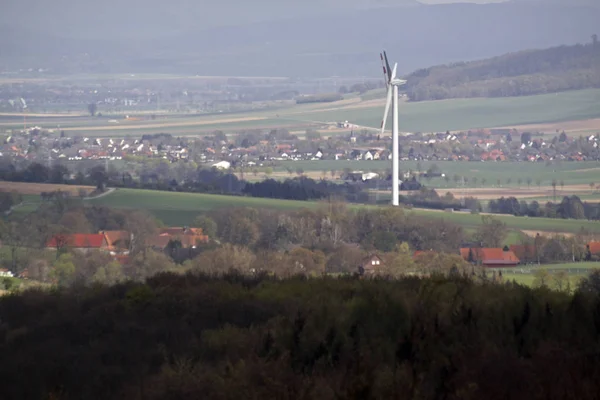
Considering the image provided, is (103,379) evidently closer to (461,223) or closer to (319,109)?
(461,223)

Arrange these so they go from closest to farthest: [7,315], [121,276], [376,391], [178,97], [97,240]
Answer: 1. [376,391]
2. [7,315]
3. [121,276]
4. [97,240]
5. [178,97]

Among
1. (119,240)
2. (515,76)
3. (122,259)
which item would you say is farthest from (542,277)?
(515,76)

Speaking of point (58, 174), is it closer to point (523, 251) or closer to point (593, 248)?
point (523, 251)

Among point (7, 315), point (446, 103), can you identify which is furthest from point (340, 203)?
point (446, 103)

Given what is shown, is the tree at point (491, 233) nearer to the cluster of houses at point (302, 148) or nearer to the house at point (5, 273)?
the house at point (5, 273)

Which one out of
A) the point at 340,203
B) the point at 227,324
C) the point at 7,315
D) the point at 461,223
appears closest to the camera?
the point at 227,324

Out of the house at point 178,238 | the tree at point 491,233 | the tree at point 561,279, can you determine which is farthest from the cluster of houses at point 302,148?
the tree at point 561,279
